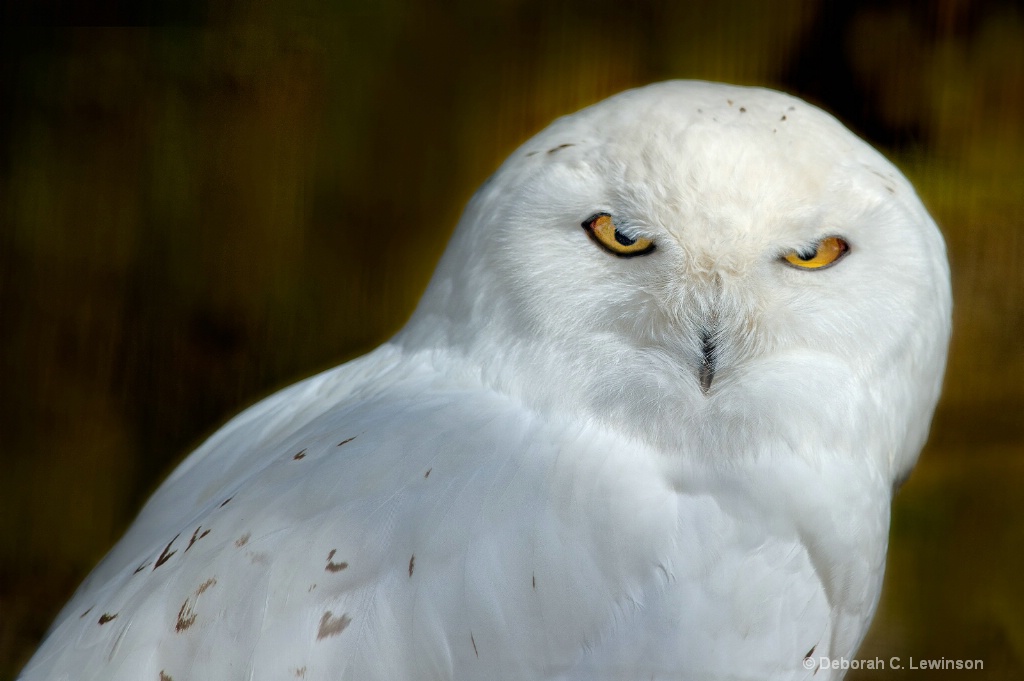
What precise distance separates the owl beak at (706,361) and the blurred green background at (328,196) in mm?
990

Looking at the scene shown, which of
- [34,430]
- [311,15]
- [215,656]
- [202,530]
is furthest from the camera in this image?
[34,430]

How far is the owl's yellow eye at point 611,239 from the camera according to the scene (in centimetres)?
108

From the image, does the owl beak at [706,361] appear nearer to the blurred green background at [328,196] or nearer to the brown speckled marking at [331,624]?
the brown speckled marking at [331,624]

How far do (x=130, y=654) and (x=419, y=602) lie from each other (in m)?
0.30

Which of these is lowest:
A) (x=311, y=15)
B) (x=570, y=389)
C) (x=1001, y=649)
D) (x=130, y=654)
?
(x=1001, y=649)

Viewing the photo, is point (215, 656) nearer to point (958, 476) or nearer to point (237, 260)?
point (237, 260)

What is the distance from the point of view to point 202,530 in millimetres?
1017

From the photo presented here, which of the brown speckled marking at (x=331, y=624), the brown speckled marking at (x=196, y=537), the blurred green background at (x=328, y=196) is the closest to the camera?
the brown speckled marking at (x=331, y=624)

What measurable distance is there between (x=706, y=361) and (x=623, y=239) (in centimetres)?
19

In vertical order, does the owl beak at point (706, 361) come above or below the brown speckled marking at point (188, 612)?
above

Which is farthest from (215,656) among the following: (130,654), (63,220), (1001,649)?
(1001,649)

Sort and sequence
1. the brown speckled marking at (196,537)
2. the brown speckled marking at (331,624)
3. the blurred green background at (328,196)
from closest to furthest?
the brown speckled marking at (331,624) < the brown speckled marking at (196,537) < the blurred green background at (328,196)

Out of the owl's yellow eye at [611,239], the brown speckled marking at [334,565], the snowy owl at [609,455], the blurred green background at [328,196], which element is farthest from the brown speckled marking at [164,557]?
the blurred green background at [328,196]

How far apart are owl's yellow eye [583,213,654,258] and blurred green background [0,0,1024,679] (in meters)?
0.95
